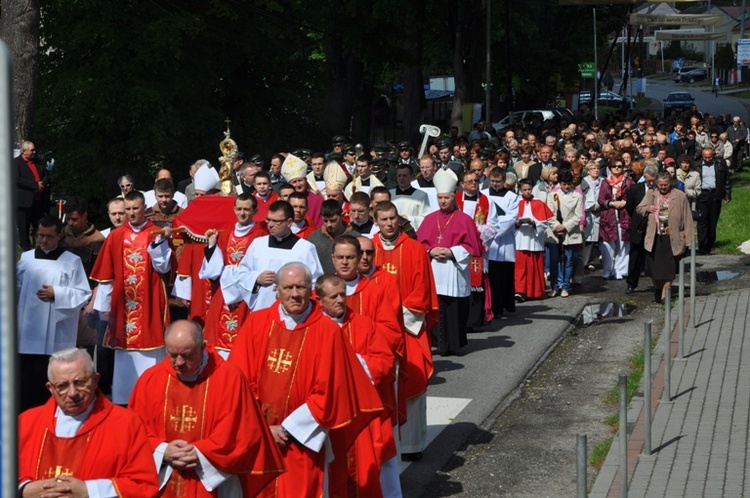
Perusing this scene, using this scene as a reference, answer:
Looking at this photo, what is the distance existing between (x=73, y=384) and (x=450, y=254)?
7876 millimetres

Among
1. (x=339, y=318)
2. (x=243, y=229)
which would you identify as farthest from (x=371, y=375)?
(x=243, y=229)

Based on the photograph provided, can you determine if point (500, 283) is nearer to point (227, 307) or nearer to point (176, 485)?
point (227, 307)

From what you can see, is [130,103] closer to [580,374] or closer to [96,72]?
[96,72]

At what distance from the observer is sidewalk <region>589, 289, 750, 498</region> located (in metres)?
8.13

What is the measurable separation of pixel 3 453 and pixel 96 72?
22599mm

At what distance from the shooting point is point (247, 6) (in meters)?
27.5

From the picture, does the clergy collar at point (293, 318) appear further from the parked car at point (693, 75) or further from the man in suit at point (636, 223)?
the parked car at point (693, 75)

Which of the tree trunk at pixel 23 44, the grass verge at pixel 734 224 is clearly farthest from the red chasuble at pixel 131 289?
the grass verge at pixel 734 224

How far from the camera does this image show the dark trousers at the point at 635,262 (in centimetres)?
1627

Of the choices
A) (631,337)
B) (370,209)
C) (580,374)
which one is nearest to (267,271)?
(370,209)

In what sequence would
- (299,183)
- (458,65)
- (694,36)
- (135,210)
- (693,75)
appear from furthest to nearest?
1. (693,75)
2. (694,36)
3. (458,65)
4. (299,183)
5. (135,210)

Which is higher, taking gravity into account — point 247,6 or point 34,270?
point 247,6

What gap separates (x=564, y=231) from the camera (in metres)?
16.6

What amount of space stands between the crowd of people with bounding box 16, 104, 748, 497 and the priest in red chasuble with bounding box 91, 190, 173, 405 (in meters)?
0.02
